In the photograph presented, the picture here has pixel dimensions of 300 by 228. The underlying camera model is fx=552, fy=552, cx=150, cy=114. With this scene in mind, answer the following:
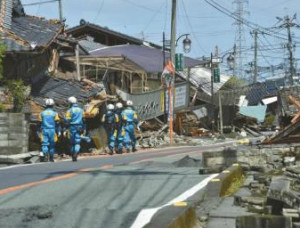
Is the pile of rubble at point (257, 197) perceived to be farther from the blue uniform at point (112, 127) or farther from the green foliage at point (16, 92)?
the green foliage at point (16, 92)

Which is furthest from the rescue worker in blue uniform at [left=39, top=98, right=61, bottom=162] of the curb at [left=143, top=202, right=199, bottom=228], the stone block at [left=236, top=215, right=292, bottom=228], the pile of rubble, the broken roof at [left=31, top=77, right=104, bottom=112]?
the stone block at [left=236, top=215, right=292, bottom=228]

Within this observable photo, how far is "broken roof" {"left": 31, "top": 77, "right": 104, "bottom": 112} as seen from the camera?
23.3 metres

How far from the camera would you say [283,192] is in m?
6.64

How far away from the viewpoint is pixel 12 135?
1823 centimetres

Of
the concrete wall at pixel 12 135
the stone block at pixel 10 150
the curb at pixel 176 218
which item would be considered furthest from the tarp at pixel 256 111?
the curb at pixel 176 218

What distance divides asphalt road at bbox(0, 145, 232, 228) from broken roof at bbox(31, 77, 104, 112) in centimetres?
1015

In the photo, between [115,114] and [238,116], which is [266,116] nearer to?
[238,116]

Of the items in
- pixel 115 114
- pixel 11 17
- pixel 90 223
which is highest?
pixel 11 17

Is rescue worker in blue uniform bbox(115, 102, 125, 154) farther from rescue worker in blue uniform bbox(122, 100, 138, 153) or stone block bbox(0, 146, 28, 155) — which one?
stone block bbox(0, 146, 28, 155)

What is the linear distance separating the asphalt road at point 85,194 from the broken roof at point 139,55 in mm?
21265

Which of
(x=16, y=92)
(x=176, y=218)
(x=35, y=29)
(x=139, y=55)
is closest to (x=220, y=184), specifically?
(x=176, y=218)

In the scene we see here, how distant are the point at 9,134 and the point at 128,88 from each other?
18.0 metres

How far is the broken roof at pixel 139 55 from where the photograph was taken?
35.4m

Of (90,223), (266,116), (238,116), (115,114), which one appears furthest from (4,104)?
(266,116)
